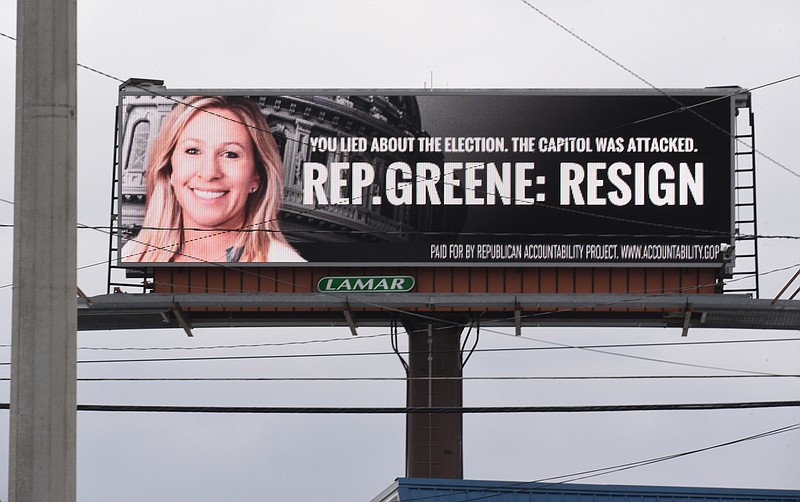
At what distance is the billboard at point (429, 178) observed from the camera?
27.4 m

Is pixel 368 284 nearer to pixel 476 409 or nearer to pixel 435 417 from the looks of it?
pixel 435 417

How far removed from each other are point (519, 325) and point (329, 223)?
4.08 metres

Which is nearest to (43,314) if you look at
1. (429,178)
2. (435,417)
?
(435,417)

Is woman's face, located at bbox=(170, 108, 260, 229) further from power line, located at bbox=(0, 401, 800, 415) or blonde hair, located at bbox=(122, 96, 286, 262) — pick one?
power line, located at bbox=(0, 401, 800, 415)

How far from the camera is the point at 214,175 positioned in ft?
91.8

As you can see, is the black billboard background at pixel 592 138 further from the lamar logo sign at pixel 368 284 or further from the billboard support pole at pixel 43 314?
the billboard support pole at pixel 43 314

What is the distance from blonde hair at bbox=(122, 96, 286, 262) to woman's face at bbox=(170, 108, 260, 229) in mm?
114

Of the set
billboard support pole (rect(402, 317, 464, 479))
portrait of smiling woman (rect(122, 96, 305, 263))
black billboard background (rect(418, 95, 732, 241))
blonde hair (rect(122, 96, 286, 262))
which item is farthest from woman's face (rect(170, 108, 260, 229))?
billboard support pole (rect(402, 317, 464, 479))

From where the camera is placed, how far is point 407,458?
2714 centimetres

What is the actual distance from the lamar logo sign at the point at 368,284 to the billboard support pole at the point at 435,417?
865 millimetres

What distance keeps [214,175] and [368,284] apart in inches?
144

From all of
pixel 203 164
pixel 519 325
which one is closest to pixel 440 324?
pixel 519 325

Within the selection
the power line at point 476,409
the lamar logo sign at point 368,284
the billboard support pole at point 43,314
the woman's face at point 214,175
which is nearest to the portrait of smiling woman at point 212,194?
the woman's face at point 214,175

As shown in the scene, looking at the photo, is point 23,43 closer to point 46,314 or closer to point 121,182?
point 46,314
